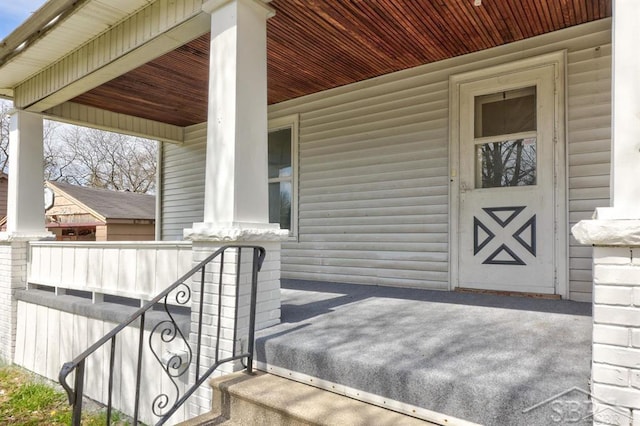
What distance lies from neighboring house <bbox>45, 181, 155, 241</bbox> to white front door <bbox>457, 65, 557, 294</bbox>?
9.52 m

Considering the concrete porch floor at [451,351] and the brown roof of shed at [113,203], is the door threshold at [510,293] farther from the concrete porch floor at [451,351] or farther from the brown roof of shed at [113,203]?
the brown roof of shed at [113,203]

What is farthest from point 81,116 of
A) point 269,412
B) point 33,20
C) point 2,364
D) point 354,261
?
point 269,412

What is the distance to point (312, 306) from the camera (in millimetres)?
3355

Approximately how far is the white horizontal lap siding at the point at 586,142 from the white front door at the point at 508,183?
15 centimetres

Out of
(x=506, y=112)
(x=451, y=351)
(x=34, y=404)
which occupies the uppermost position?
(x=506, y=112)

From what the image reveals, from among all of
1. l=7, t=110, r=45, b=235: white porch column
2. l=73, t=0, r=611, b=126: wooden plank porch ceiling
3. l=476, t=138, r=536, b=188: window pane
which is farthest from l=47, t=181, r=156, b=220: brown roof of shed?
l=476, t=138, r=536, b=188: window pane

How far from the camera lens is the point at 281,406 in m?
1.91

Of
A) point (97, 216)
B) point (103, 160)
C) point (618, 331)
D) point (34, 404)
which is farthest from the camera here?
point (103, 160)

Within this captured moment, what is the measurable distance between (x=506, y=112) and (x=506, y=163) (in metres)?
0.49

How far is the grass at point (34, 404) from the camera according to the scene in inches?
140

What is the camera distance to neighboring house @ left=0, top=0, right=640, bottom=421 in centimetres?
255

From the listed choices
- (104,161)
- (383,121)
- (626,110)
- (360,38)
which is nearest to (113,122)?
(383,121)

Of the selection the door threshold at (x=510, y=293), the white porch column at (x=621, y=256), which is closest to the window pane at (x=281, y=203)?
the door threshold at (x=510, y=293)

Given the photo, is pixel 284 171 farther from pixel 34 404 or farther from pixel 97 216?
pixel 97 216
